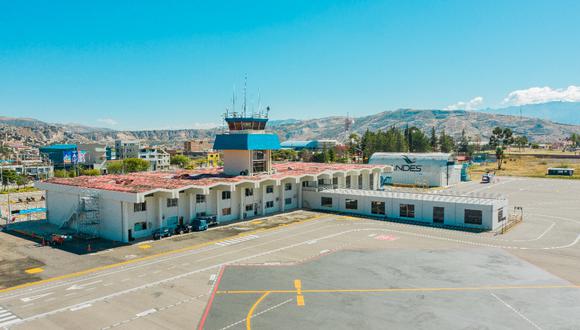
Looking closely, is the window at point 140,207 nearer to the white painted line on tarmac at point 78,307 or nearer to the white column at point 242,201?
the white column at point 242,201

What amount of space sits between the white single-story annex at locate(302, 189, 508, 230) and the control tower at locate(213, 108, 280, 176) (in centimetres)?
1171

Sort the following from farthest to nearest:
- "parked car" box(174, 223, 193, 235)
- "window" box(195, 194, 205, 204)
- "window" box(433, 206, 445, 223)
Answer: "window" box(433, 206, 445, 223) < "window" box(195, 194, 205, 204) < "parked car" box(174, 223, 193, 235)

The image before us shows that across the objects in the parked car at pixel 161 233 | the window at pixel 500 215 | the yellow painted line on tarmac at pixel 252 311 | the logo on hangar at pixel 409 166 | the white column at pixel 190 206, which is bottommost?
the yellow painted line on tarmac at pixel 252 311

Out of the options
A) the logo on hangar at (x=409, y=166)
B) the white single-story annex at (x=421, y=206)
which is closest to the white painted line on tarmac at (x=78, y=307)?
the white single-story annex at (x=421, y=206)

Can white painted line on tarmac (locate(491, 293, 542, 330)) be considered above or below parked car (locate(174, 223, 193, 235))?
below

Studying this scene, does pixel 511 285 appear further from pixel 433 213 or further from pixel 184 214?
pixel 184 214

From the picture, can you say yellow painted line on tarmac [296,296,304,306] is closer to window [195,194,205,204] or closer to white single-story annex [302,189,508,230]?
window [195,194,205,204]

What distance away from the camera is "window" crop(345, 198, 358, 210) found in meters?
72.8

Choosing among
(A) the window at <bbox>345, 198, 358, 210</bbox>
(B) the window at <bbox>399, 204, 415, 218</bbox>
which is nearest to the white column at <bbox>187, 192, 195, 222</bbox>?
(A) the window at <bbox>345, 198, 358, 210</bbox>

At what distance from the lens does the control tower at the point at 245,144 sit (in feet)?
243

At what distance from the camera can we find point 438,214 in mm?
63812

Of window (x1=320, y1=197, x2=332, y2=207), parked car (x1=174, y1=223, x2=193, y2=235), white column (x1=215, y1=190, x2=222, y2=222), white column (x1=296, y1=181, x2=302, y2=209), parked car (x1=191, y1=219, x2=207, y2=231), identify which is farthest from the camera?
white column (x1=296, y1=181, x2=302, y2=209)

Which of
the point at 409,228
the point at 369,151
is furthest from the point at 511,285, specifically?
the point at 369,151

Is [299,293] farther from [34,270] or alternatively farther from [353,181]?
[353,181]
